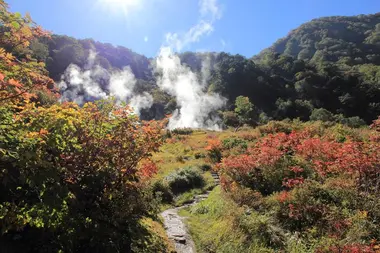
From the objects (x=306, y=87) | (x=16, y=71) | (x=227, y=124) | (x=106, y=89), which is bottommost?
(x=16, y=71)

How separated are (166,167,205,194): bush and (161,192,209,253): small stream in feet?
9.25

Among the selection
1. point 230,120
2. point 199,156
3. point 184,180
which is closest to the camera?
point 184,180

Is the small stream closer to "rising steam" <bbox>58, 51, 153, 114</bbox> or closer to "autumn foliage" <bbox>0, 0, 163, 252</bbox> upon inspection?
"autumn foliage" <bbox>0, 0, 163, 252</bbox>

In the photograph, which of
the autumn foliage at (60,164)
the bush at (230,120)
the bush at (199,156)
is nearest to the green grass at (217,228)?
the autumn foliage at (60,164)

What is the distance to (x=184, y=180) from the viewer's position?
13648 mm

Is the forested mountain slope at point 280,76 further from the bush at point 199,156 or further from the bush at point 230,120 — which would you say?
the bush at point 199,156

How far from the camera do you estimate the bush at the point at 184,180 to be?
13336 mm

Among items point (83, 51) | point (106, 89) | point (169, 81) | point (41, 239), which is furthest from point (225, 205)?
point (169, 81)

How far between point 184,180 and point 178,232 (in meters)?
5.52

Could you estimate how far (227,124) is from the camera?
50.2 meters

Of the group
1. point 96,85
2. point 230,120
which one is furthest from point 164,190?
point 96,85

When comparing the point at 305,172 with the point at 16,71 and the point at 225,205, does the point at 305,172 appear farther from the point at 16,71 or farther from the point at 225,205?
the point at 16,71

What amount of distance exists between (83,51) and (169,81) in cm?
2434

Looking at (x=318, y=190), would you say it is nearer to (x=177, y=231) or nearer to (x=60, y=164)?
(x=177, y=231)
